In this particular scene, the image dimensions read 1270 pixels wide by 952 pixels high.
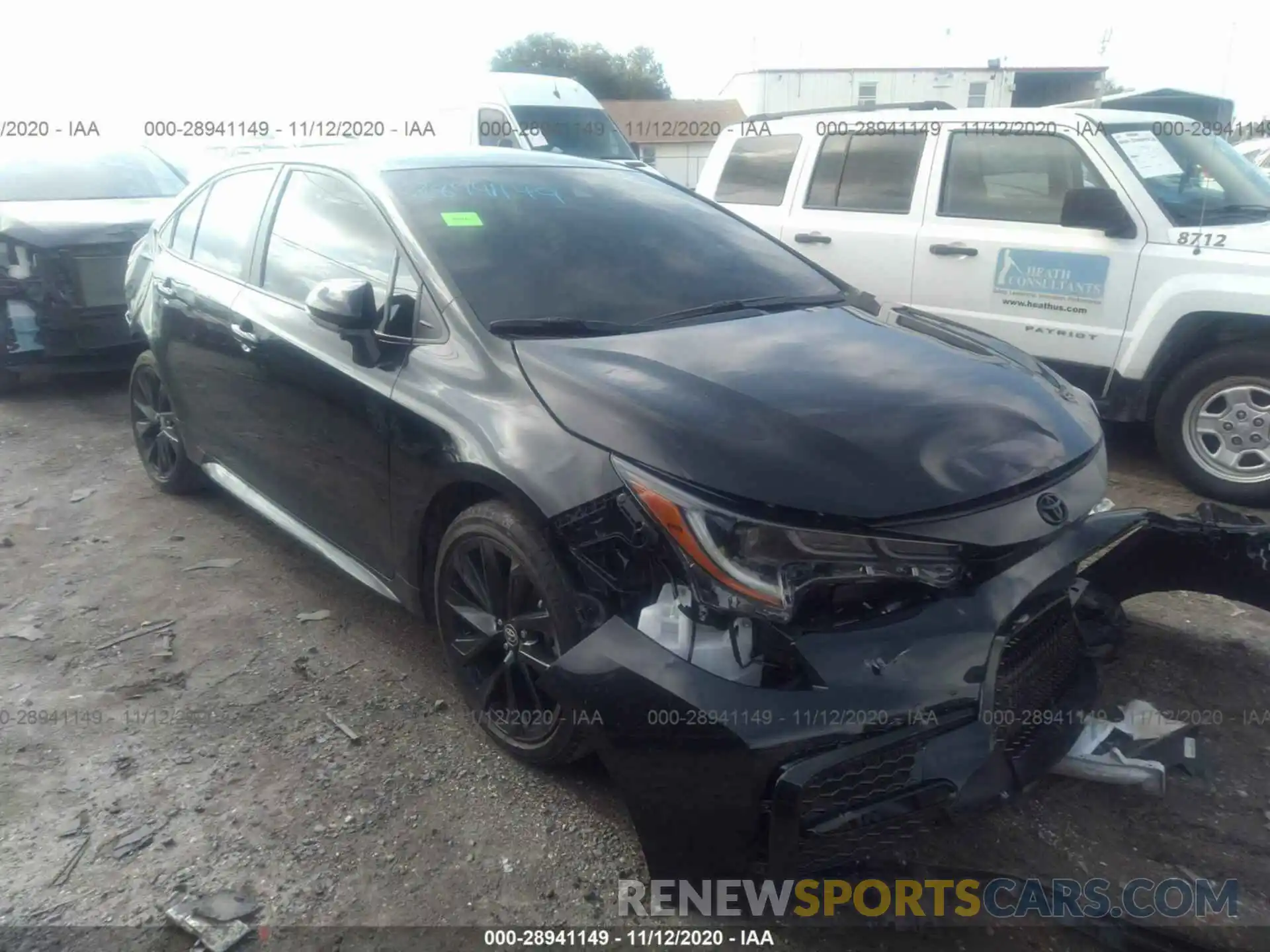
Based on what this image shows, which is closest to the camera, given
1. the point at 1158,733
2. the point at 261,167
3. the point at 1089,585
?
the point at 1158,733

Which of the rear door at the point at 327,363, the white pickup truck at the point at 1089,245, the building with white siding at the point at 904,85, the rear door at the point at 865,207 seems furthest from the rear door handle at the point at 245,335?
the building with white siding at the point at 904,85

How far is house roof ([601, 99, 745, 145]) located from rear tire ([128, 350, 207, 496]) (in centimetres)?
1830

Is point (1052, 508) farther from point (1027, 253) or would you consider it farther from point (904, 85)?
point (904, 85)

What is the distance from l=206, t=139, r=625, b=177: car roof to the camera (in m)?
3.53

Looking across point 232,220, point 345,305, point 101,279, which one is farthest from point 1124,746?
point 101,279

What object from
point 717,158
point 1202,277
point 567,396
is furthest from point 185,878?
point 717,158

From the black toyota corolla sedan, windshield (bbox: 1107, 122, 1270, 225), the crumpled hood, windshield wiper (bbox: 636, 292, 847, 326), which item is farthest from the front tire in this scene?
the crumpled hood

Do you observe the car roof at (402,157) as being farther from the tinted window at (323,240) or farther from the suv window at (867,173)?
the suv window at (867,173)

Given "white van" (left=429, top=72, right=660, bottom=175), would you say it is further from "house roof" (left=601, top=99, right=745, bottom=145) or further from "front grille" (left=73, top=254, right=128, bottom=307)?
"house roof" (left=601, top=99, right=745, bottom=145)

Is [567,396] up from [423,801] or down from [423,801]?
up

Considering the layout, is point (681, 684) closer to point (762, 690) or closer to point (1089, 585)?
point (762, 690)

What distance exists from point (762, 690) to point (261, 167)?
320 cm

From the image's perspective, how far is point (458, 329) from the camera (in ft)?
9.53

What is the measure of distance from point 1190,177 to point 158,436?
18.1 ft
